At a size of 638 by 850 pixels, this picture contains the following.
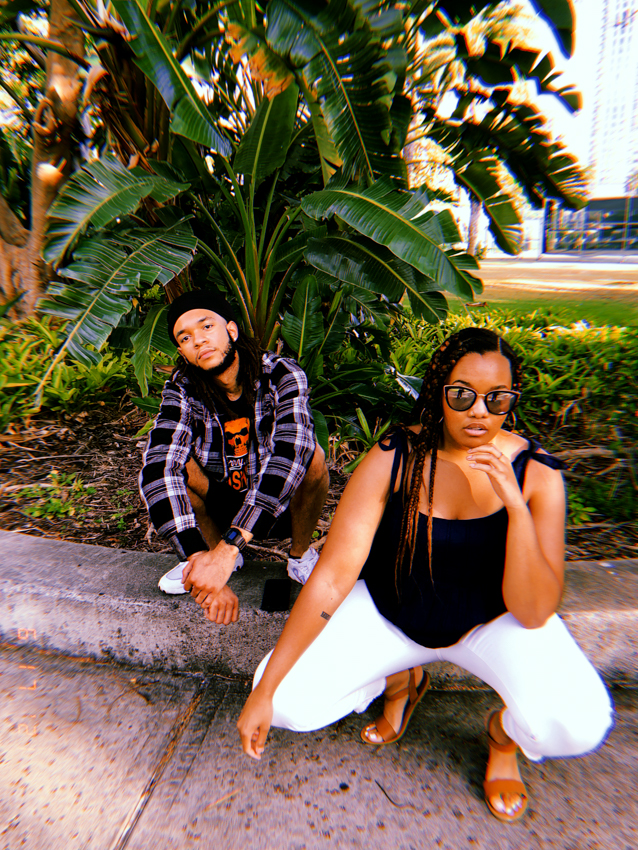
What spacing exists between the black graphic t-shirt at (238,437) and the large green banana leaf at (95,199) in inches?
40.7

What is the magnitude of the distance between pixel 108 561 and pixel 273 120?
232 centimetres

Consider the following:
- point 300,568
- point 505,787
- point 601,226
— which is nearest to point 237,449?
point 300,568

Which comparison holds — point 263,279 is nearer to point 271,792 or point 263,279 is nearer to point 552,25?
point 552,25

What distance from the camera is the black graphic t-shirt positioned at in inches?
85.1

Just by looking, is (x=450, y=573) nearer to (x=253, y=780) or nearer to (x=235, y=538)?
(x=235, y=538)

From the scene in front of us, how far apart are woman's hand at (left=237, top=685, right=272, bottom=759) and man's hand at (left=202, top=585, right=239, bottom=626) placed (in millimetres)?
348

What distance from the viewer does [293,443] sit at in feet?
6.61

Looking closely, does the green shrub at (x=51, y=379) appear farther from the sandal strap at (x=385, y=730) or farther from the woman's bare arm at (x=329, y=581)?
the sandal strap at (x=385, y=730)

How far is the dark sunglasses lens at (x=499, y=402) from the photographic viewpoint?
1397 mm

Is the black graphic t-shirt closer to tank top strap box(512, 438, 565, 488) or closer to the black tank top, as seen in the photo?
the black tank top

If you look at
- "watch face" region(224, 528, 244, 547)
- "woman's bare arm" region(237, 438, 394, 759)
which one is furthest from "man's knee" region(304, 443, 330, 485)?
"woman's bare arm" region(237, 438, 394, 759)

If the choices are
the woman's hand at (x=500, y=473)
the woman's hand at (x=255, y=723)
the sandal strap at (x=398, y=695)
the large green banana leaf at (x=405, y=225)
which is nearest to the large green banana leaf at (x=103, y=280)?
the large green banana leaf at (x=405, y=225)

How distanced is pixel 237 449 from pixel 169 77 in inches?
70.7

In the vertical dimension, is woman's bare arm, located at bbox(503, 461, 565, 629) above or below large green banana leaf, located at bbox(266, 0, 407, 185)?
below
